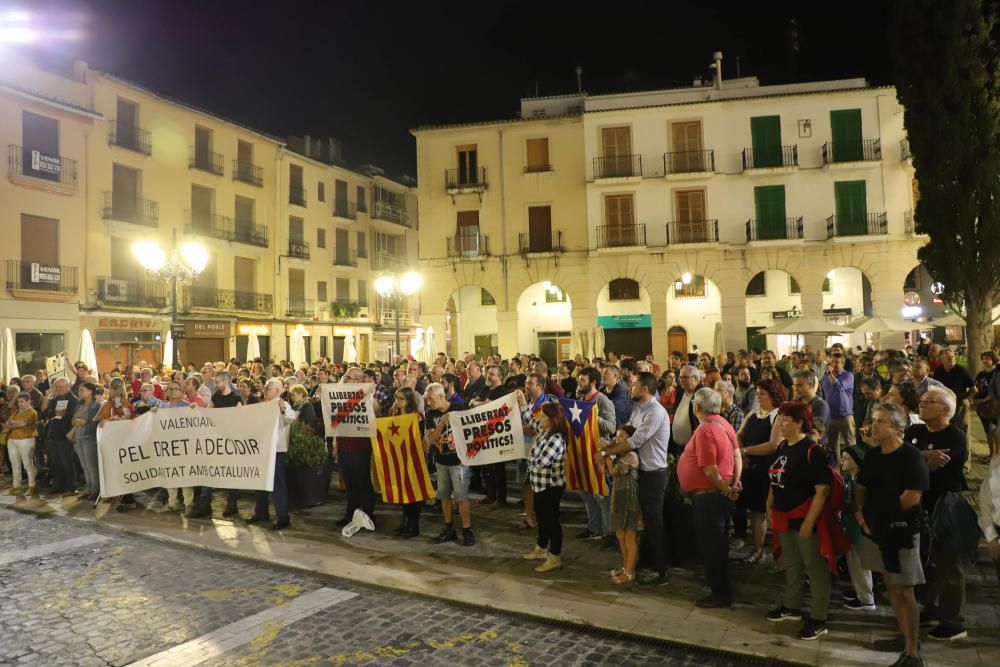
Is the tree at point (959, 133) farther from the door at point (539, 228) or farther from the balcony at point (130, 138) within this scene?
the balcony at point (130, 138)

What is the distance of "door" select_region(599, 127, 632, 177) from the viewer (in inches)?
1094

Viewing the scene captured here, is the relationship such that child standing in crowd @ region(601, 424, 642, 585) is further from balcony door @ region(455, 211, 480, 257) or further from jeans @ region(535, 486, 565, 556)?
balcony door @ region(455, 211, 480, 257)

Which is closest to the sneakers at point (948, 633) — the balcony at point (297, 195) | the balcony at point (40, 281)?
the balcony at point (40, 281)

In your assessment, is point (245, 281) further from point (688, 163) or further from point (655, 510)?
point (655, 510)

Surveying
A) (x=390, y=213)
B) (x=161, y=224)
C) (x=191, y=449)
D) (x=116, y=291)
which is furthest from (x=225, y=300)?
(x=191, y=449)

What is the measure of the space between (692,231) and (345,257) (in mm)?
22707

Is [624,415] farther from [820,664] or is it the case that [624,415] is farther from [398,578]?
[820,664]

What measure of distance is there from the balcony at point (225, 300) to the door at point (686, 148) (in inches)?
853

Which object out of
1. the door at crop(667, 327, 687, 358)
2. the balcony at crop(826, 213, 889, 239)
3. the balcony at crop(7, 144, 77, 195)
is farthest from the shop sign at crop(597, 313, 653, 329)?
the balcony at crop(7, 144, 77, 195)

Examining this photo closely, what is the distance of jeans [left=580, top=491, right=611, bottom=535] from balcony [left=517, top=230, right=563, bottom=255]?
21.5 metres

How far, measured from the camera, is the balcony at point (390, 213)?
43906 millimetres

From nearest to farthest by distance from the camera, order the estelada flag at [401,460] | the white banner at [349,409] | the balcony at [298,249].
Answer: the estelada flag at [401,460]
the white banner at [349,409]
the balcony at [298,249]

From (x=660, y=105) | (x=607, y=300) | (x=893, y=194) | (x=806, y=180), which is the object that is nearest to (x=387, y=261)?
(x=607, y=300)

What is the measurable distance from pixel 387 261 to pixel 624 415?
37912 millimetres
